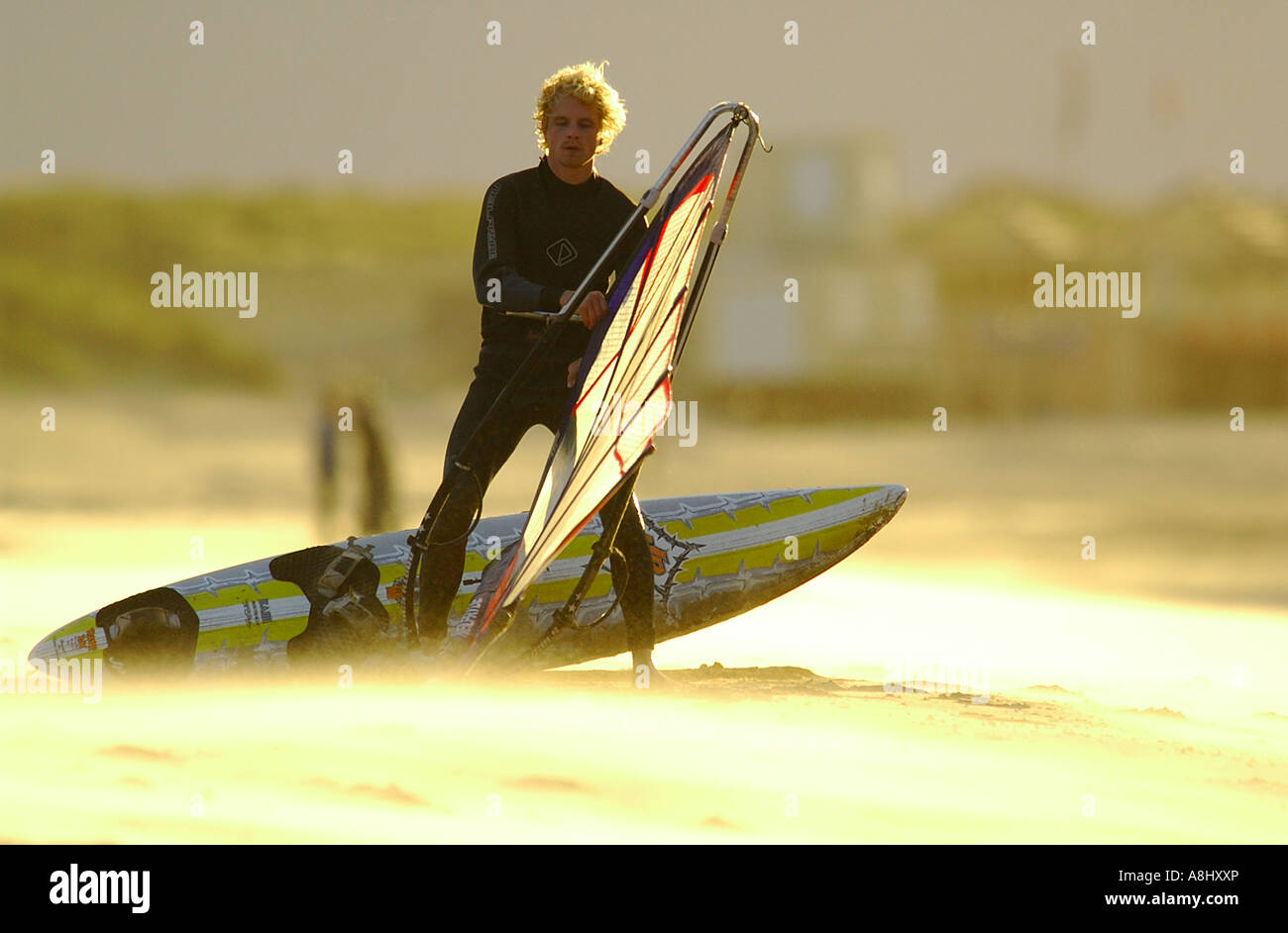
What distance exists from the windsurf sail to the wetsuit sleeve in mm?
271

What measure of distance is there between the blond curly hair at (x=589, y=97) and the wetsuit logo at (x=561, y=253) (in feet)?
0.89

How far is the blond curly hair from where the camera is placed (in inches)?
164

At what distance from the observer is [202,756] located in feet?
13.0

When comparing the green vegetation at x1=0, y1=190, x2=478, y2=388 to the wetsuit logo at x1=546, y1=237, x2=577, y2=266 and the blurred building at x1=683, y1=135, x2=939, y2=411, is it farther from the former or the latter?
the wetsuit logo at x1=546, y1=237, x2=577, y2=266

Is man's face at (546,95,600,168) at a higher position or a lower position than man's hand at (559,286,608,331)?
higher

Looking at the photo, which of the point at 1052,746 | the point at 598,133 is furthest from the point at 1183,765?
the point at 598,133

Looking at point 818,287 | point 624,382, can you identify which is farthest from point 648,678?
point 818,287

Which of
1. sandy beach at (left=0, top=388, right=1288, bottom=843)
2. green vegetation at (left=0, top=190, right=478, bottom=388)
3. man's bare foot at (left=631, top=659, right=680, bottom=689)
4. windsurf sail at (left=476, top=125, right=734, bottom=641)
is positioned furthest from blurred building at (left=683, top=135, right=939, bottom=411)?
windsurf sail at (left=476, top=125, right=734, bottom=641)

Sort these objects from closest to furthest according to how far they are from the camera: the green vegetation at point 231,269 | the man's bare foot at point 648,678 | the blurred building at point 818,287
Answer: the man's bare foot at point 648,678 < the blurred building at point 818,287 < the green vegetation at point 231,269

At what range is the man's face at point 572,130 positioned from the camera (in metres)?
4.17

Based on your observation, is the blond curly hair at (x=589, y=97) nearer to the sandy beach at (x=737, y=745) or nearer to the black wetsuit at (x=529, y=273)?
the black wetsuit at (x=529, y=273)

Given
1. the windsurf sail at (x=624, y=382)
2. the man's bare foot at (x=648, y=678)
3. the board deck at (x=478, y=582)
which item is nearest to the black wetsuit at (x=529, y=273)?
the windsurf sail at (x=624, y=382)

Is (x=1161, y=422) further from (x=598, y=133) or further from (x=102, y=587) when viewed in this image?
(x=598, y=133)

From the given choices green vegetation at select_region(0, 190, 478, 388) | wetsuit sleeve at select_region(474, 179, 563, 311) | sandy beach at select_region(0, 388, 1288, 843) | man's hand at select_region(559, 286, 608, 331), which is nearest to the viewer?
sandy beach at select_region(0, 388, 1288, 843)
